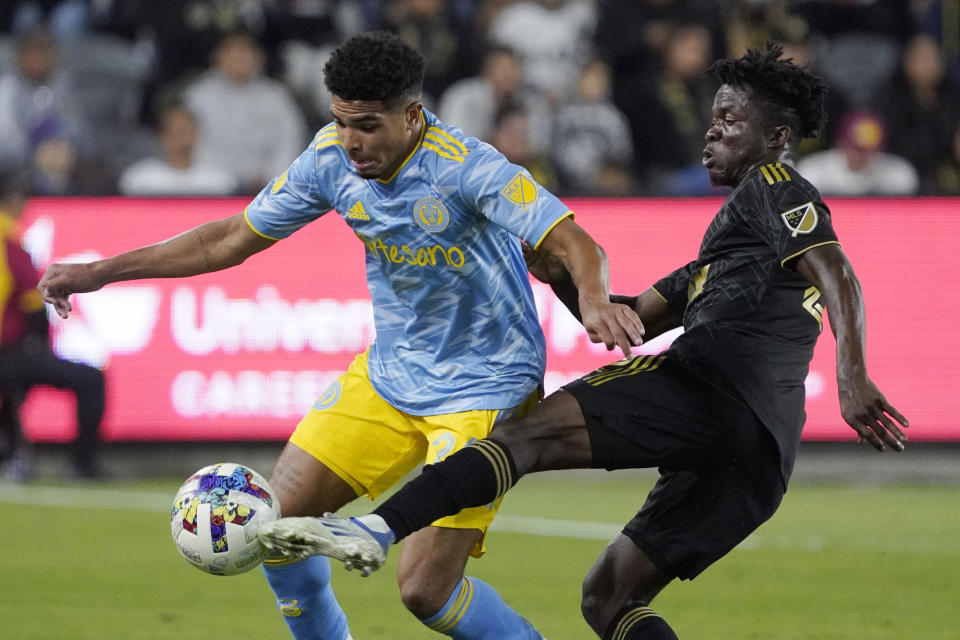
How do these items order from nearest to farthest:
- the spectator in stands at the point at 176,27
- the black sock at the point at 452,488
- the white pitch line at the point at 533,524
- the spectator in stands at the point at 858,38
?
the black sock at the point at 452,488
the white pitch line at the point at 533,524
the spectator in stands at the point at 176,27
the spectator in stands at the point at 858,38

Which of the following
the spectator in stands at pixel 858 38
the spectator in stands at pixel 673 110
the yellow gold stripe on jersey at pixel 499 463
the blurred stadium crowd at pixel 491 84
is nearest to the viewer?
the yellow gold stripe on jersey at pixel 499 463

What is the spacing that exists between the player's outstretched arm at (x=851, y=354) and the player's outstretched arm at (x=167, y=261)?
6.67 feet

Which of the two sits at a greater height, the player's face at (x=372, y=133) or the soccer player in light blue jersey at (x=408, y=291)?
the player's face at (x=372, y=133)

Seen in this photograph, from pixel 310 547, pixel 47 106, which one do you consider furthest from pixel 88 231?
pixel 310 547

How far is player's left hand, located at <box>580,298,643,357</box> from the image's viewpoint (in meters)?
4.36

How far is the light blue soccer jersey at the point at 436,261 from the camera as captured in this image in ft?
16.4

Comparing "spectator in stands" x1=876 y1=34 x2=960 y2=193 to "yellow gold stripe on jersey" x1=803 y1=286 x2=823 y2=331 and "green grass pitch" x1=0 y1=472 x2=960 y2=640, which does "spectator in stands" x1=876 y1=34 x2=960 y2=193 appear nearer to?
"green grass pitch" x1=0 y1=472 x2=960 y2=640

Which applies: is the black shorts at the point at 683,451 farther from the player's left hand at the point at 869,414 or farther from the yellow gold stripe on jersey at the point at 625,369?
the player's left hand at the point at 869,414

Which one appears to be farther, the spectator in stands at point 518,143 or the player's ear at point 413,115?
the spectator in stands at point 518,143

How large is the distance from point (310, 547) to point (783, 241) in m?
1.64

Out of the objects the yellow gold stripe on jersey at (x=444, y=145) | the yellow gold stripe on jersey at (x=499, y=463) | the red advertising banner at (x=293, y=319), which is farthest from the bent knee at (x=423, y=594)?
the red advertising banner at (x=293, y=319)

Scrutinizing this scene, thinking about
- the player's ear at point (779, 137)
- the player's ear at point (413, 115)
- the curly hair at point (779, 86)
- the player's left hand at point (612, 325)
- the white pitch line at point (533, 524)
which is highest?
the curly hair at point (779, 86)

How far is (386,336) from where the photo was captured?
537 cm

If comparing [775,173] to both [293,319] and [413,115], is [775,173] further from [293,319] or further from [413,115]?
[293,319]
